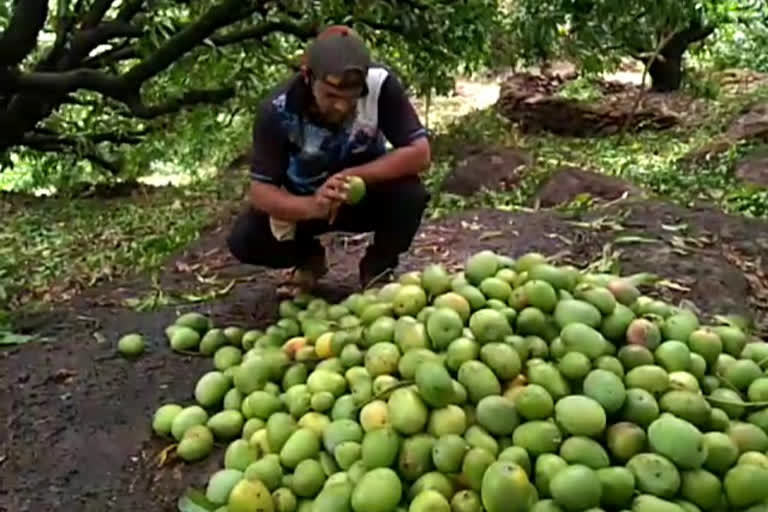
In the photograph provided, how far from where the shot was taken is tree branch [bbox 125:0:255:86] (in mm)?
5023

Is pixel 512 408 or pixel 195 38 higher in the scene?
pixel 195 38

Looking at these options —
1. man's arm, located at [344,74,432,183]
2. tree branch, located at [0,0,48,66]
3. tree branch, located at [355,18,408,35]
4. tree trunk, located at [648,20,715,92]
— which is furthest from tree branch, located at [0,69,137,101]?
tree trunk, located at [648,20,715,92]

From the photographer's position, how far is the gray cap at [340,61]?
10.1ft

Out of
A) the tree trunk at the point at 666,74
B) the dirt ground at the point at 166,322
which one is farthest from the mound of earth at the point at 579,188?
the tree trunk at the point at 666,74

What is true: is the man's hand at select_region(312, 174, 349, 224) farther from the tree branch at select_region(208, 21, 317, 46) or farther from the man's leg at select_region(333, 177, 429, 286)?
the tree branch at select_region(208, 21, 317, 46)

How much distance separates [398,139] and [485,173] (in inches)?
115

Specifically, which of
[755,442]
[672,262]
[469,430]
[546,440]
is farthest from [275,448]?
[672,262]

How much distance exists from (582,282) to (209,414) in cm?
93

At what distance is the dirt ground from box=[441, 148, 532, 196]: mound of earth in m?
1.20

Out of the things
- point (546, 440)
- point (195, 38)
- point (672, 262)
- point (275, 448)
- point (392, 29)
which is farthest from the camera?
point (392, 29)

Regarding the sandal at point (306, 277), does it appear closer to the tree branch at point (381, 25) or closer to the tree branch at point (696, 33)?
the tree branch at point (381, 25)

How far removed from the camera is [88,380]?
3.06 m

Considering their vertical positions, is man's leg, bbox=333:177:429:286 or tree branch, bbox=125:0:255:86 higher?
tree branch, bbox=125:0:255:86

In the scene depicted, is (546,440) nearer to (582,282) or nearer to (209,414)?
(582,282)
